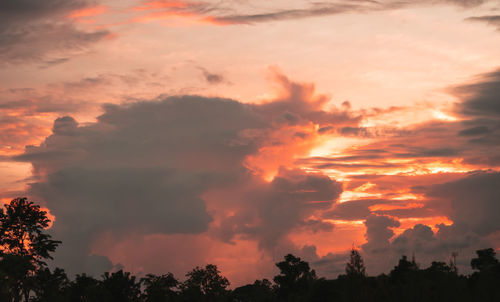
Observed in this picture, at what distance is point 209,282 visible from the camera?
5502 inches

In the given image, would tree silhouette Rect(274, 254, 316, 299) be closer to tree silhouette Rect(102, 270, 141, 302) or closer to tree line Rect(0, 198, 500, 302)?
tree line Rect(0, 198, 500, 302)

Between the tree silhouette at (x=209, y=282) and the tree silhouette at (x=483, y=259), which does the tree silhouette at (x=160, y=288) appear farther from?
the tree silhouette at (x=483, y=259)

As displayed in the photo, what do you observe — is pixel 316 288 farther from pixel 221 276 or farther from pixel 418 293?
pixel 221 276

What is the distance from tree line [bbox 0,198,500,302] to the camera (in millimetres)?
44031

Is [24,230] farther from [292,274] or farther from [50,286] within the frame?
[292,274]

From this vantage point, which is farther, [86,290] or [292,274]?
[292,274]

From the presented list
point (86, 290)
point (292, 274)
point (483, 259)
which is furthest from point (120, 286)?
point (483, 259)

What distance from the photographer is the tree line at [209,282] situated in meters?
44.0

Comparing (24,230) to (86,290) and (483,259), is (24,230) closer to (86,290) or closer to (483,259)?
(86,290)

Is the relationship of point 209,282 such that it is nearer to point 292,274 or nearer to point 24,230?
point 292,274

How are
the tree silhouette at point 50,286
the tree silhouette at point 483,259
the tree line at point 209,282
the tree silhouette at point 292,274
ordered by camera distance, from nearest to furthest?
1. the tree line at point 209,282
2. the tree silhouette at point 50,286
3. the tree silhouette at point 483,259
4. the tree silhouette at point 292,274

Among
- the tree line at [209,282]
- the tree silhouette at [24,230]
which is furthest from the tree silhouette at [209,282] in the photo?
the tree silhouette at [24,230]

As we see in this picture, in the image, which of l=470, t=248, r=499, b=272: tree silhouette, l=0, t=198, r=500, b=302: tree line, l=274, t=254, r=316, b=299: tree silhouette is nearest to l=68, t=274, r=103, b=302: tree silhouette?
l=0, t=198, r=500, b=302: tree line

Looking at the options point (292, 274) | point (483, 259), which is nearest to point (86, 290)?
point (292, 274)
